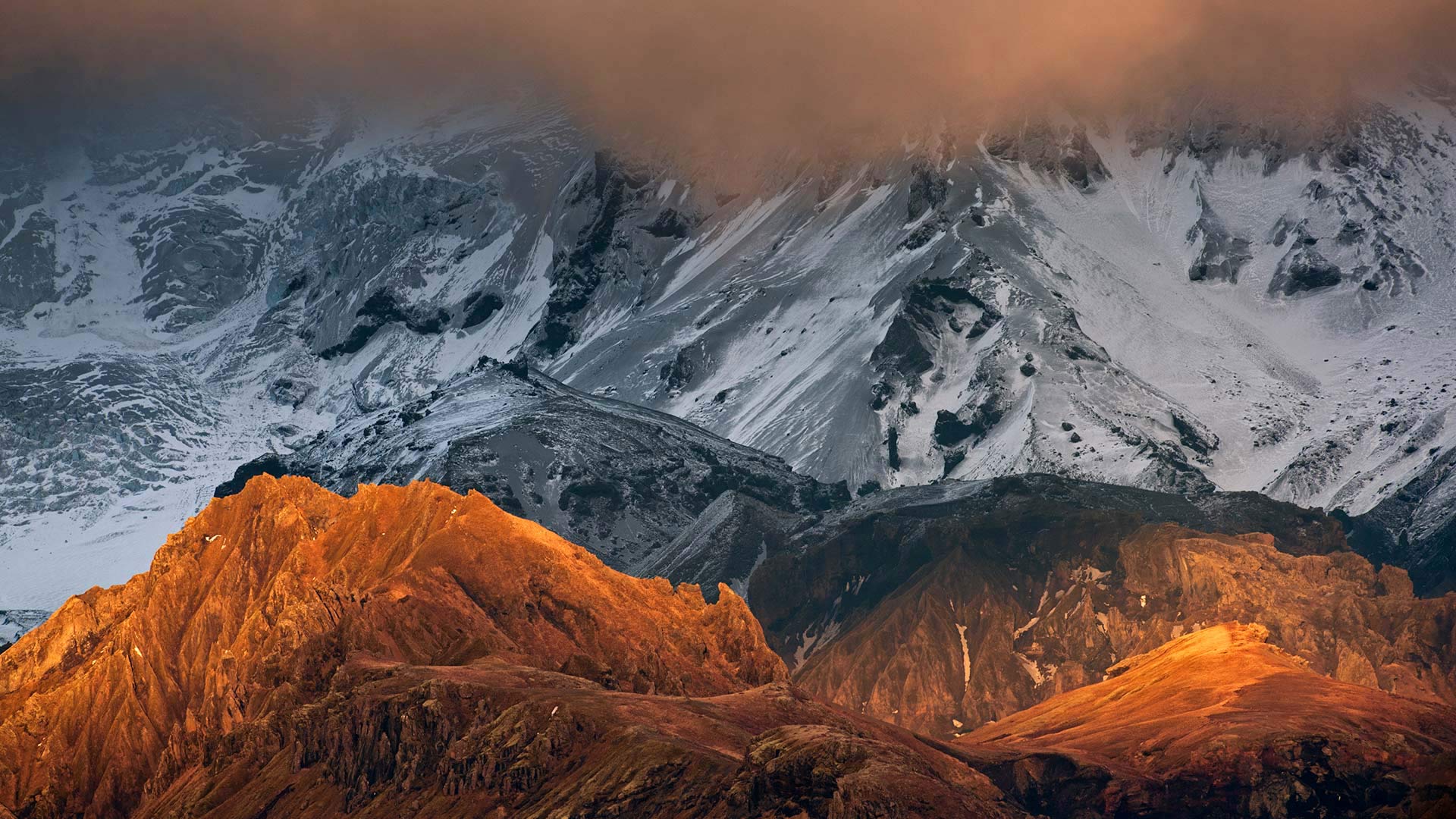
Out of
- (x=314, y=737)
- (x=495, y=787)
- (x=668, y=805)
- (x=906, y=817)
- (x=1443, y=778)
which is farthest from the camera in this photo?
(x=314, y=737)

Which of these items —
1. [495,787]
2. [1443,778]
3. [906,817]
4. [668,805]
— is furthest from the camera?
[495,787]

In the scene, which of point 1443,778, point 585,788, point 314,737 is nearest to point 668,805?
point 585,788

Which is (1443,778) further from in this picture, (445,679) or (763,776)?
(445,679)

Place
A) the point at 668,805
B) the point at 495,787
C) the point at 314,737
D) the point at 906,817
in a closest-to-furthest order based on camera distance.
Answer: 1. the point at 906,817
2. the point at 668,805
3. the point at 495,787
4. the point at 314,737

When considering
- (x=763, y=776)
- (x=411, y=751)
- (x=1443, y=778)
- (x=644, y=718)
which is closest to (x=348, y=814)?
(x=411, y=751)

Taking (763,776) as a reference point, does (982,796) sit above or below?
below

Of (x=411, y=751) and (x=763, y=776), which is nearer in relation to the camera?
(x=763, y=776)

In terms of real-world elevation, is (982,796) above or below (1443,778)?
below

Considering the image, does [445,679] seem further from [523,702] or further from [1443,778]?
[1443,778]

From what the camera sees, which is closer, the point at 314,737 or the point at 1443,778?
the point at 1443,778
